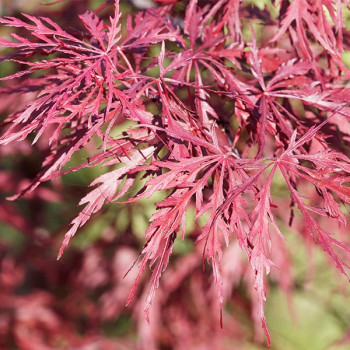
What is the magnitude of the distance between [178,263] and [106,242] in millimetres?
367

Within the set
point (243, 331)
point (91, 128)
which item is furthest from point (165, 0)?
point (243, 331)

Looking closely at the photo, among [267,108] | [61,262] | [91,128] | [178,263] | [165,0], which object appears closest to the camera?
[91,128]

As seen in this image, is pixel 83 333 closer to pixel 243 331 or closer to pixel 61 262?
pixel 61 262

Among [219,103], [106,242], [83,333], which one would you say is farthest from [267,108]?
[83,333]

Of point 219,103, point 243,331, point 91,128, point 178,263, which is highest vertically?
point 91,128

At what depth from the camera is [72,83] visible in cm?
73

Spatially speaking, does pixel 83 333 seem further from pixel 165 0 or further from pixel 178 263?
pixel 165 0

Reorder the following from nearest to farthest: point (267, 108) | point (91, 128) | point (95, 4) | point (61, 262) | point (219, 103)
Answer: point (91, 128) < point (267, 108) < point (219, 103) < point (95, 4) < point (61, 262)

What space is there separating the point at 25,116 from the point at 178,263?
1174mm

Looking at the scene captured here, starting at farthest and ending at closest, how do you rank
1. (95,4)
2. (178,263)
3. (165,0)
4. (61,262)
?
(61,262) → (95,4) → (178,263) → (165,0)

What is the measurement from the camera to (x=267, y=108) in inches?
32.7

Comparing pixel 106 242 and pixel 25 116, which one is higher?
pixel 25 116

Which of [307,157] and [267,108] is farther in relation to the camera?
[267,108]

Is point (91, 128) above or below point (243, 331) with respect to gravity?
above
